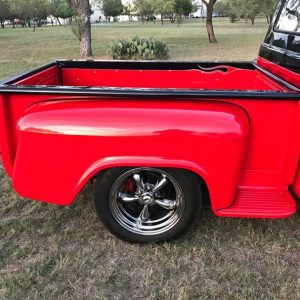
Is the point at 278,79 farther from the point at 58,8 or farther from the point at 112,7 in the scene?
the point at 112,7

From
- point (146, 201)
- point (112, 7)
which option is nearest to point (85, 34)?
point (146, 201)

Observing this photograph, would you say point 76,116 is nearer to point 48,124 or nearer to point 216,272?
point 48,124

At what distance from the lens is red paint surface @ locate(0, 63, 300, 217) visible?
89.0 inches

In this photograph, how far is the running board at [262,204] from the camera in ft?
7.86

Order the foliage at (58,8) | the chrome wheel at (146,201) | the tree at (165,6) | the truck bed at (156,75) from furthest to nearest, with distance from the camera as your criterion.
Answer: the foliage at (58,8)
the tree at (165,6)
the truck bed at (156,75)
the chrome wheel at (146,201)

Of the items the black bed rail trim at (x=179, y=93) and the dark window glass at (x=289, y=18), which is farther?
the dark window glass at (x=289, y=18)

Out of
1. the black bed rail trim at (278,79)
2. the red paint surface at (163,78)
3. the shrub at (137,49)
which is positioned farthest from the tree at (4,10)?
the black bed rail trim at (278,79)

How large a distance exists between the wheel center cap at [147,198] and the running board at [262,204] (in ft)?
1.57

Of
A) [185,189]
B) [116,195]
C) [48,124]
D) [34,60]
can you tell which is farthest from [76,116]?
[34,60]

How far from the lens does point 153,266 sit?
99.2 inches

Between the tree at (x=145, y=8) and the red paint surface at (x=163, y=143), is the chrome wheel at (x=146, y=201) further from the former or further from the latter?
the tree at (x=145, y=8)

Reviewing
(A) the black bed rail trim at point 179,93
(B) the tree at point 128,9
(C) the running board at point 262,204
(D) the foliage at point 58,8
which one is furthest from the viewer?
(B) the tree at point 128,9

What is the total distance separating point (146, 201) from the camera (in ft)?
8.75

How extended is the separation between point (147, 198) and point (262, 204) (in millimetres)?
766
